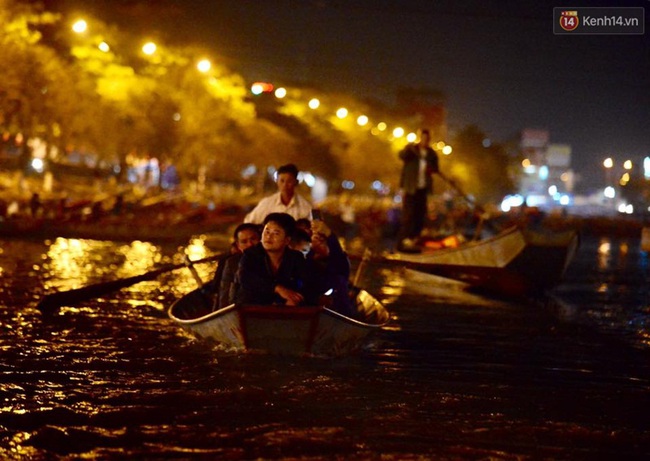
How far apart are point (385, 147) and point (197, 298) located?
70.2 meters

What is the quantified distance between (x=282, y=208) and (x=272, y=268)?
117 inches

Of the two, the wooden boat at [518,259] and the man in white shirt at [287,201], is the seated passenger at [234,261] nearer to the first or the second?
the man in white shirt at [287,201]

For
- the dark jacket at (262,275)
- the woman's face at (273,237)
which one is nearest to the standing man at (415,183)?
the dark jacket at (262,275)

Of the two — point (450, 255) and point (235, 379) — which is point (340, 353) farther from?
point (450, 255)

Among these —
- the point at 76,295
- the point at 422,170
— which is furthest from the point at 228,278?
the point at 422,170

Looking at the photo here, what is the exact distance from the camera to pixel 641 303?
719 inches

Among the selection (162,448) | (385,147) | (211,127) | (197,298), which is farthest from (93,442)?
(385,147)

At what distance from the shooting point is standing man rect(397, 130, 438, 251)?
71.8 ft

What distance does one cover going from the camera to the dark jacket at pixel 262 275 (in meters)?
9.66

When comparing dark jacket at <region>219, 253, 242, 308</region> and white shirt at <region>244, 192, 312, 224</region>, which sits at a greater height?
white shirt at <region>244, 192, 312, 224</region>

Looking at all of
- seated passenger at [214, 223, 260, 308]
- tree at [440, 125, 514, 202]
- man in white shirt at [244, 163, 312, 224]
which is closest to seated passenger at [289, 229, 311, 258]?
seated passenger at [214, 223, 260, 308]

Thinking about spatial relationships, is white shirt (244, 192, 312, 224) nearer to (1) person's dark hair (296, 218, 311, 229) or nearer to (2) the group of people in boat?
(2) the group of people in boat

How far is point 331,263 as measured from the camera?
1136 cm

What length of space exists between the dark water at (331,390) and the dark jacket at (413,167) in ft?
21.8
